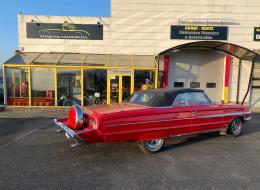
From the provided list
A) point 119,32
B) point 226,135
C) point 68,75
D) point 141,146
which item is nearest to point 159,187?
point 141,146

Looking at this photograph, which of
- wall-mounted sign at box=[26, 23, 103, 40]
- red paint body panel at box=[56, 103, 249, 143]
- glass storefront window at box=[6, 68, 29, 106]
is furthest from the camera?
wall-mounted sign at box=[26, 23, 103, 40]

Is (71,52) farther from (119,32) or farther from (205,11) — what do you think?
(205,11)

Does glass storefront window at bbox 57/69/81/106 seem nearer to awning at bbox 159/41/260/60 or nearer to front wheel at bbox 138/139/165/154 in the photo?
awning at bbox 159/41/260/60

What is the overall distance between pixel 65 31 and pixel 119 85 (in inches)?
196

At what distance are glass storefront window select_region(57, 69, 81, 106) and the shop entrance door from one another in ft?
5.85

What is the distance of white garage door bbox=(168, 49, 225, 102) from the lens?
13828 mm

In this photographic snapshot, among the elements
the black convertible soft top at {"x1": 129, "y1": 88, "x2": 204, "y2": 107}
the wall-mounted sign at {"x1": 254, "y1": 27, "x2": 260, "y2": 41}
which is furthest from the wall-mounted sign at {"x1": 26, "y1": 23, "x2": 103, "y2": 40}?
the wall-mounted sign at {"x1": 254, "y1": 27, "x2": 260, "y2": 41}

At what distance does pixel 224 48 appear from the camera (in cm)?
1311

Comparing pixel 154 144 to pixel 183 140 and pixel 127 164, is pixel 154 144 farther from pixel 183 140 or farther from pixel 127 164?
pixel 183 140

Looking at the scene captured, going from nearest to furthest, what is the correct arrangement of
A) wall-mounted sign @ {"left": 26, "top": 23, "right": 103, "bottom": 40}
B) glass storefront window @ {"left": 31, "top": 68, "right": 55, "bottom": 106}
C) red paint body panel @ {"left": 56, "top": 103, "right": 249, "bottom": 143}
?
red paint body panel @ {"left": 56, "top": 103, "right": 249, "bottom": 143} < glass storefront window @ {"left": 31, "top": 68, "right": 55, "bottom": 106} < wall-mounted sign @ {"left": 26, "top": 23, "right": 103, "bottom": 40}

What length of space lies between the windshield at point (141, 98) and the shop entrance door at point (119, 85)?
5.76 meters

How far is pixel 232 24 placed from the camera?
1299cm

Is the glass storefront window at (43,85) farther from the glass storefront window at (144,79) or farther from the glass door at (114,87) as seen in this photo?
the glass storefront window at (144,79)

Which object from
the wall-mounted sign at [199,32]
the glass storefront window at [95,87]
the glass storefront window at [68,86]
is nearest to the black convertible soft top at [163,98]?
the glass storefront window at [95,87]
